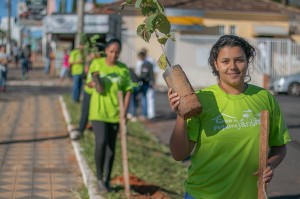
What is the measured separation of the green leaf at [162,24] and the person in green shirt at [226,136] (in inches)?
12.6

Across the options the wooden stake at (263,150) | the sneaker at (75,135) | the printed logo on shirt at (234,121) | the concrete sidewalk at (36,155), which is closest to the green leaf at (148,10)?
the printed logo on shirt at (234,121)

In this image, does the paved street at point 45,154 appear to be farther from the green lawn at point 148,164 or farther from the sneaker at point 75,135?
the green lawn at point 148,164

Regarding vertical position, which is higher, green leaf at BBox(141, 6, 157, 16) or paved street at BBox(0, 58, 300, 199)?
green leaf at BBox(141, 6, 157, 16)

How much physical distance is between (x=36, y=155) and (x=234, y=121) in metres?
6.46

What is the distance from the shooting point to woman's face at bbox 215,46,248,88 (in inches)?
134

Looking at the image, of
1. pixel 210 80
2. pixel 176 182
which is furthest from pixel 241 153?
pixel 210 80

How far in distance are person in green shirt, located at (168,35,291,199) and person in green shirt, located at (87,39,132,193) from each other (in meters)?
3.36

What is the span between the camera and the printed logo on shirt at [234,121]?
3.36m

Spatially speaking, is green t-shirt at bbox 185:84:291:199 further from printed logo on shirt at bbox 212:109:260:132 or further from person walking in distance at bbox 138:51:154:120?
person walking in distance at bbox 138:51:154:120

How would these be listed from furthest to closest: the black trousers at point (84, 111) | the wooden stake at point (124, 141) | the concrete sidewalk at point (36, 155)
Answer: the black trousers at point (84, 111), the concrete sidewalk at point (36, 155), the wooden stake at point (124, 141)

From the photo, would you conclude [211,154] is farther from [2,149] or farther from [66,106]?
[66,106]

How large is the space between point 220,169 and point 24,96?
17.6 metres

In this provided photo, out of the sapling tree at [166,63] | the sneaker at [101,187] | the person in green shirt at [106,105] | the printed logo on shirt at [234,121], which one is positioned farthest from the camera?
the person in green shirt at [106,105]

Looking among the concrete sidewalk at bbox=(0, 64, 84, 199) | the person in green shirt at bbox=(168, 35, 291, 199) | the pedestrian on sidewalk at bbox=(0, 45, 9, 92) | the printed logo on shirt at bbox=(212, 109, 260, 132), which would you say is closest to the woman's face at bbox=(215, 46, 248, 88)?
the person in green shirt at bbox=(168, 35, 291, 199)
